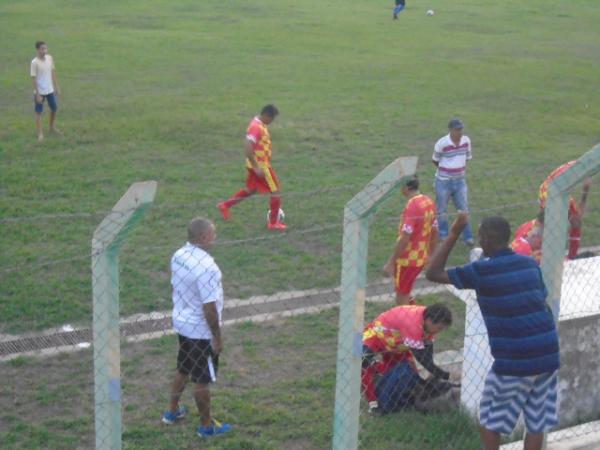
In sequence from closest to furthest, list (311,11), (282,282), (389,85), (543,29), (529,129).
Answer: (282,282), (529,129), (389,85), (543,29), (311,11)

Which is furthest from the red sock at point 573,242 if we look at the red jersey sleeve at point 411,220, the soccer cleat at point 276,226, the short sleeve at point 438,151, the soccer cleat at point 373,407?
the soccer cleat at point 373,407

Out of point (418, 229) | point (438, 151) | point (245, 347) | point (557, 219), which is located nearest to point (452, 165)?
point (438, 151)

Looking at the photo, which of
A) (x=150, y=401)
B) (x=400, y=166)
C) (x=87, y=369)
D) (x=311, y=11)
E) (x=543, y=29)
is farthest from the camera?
(x=311, y=11)

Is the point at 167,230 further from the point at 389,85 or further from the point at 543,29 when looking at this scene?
the point at 543,29

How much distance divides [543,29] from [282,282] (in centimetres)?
2780

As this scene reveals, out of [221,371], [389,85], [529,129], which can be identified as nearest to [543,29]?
[389,85]

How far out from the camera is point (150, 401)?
7383 mm

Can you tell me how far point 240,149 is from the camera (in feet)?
52.7

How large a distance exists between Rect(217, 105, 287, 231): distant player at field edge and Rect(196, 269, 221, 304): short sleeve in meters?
4.96

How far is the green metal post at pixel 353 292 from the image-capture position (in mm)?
5234

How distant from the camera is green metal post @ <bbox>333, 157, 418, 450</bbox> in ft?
17.2

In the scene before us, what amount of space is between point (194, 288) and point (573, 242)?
5511 mm

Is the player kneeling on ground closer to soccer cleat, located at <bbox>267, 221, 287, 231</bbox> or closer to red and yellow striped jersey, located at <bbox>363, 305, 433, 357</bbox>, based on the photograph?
red and yellow striped jersey, located at <bbox>363, 305, 433, 357</bbox>

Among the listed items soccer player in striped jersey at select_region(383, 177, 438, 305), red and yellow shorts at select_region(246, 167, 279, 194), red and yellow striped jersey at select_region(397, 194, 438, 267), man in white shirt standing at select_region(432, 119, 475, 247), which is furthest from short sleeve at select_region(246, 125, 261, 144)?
red and yellow striped jersey at select_region(397, 194, 438, 267)
